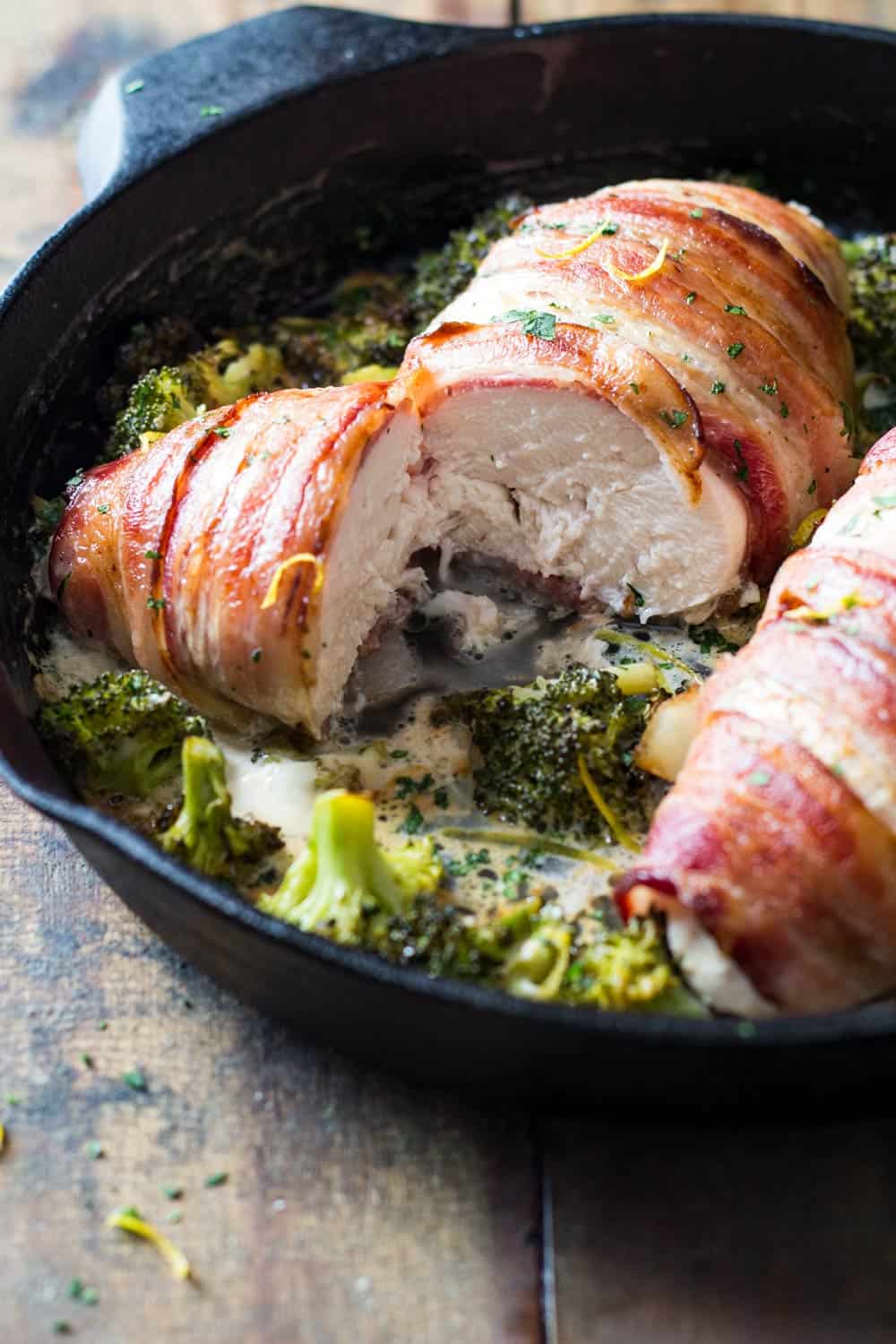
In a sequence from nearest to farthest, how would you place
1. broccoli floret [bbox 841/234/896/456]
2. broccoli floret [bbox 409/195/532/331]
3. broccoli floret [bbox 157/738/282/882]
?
broccoli floret [bbox 157/738/282/882], broccoli floret [bbox 841/234/896/456], broccoli floret [bbox 409/195/532/331]

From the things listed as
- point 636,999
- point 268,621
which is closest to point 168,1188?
point 636,999

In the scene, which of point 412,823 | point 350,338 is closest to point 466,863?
point 412,823

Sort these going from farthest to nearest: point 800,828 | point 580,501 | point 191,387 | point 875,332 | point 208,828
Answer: point 875,332 → point 191,387 → point 580,501 → point 208,828 → point 800,828

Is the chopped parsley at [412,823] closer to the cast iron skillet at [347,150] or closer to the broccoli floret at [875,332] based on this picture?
the cast iron skillet at [347,150]

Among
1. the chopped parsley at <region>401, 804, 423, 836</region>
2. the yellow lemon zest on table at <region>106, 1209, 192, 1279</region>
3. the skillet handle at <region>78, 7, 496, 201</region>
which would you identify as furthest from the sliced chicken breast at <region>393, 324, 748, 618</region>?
the yellow lemon zest on table at <region>106, 1209, 192, 1279</region>

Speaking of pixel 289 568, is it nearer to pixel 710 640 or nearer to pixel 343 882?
pixel 343 882

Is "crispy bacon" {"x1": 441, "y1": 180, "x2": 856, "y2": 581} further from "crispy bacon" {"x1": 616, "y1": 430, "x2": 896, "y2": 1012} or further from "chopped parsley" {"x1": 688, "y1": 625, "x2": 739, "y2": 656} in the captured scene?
"crispy bacon" {"x1": 616, "y1": 430, "x2": 896, "y2": 1012}
